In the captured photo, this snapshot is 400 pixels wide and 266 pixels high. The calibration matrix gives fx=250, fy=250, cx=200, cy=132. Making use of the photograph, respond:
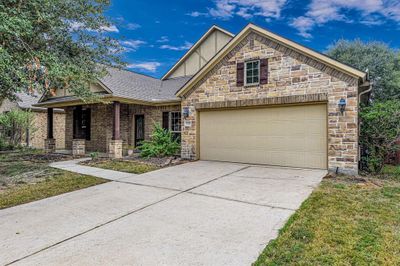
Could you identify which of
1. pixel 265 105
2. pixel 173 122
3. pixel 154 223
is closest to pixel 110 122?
pixel 173 122

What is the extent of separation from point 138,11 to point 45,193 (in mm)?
13823

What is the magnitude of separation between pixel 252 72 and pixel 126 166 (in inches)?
244

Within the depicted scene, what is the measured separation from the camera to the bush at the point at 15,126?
15664mm

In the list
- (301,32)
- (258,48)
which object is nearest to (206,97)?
(258,48)

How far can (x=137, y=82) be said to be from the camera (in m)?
15.3

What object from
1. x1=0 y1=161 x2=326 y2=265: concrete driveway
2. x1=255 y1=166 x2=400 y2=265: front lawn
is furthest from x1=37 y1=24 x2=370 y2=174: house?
x1=255 y1=166 x2=400 y2=265: front lawn

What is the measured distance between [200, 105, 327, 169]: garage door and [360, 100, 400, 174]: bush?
131cm

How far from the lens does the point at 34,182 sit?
7.32 m

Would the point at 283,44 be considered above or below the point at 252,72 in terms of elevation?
above

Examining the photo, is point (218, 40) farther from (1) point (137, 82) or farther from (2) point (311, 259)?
(2) point (311, 259)

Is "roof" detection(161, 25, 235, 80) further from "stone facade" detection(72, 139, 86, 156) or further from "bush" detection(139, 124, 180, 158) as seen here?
"stone facade" detection(72, 139, 86, 156)

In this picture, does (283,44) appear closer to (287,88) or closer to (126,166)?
(287,88)

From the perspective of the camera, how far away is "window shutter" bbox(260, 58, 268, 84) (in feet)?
31.2

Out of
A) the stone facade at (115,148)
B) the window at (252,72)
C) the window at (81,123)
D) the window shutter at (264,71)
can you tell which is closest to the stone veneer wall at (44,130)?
the window at (81,123)
